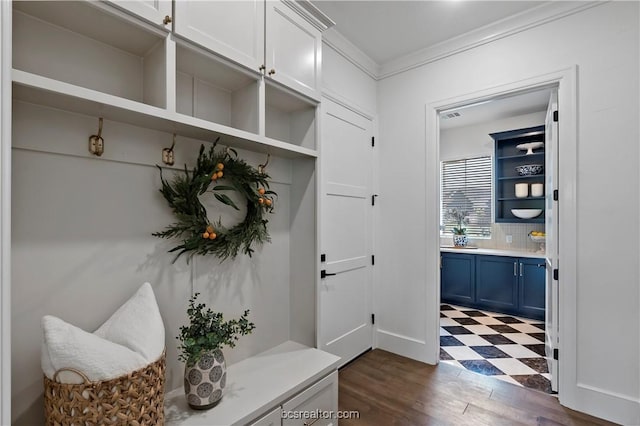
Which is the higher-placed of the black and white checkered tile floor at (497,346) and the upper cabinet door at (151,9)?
the upper cabinet door at (151,9)

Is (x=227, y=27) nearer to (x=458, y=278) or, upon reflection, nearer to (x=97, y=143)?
(x=97, y=143)

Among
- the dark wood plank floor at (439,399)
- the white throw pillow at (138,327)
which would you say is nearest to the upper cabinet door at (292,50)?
the white throw pillow at (138,327)

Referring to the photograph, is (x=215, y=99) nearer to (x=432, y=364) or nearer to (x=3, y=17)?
(x=3, y=17)

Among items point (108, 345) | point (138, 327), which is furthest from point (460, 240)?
point (108, 345)

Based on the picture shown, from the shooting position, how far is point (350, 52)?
2.74 metres

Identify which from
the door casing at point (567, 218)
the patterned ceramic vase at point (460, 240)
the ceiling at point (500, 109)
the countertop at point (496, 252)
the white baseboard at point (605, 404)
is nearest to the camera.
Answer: the white baseboard at point (605, 404)

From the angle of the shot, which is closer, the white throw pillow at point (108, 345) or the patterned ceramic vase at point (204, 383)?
the white throw pillow at point (108, 345)

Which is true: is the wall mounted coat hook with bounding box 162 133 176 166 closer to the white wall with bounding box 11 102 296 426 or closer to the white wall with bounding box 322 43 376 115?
the white wall with bounding box 11 102 296 426

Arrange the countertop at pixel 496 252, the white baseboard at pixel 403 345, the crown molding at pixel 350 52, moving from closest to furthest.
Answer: the crown molding at pixel 350 52, the white baseboard at pixel 403 345, the countertop at pixel 496 252

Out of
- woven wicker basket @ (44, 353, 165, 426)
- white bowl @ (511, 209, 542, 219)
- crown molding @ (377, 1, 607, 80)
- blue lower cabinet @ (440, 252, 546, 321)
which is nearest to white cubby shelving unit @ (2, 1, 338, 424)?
woven wicker basket @ (44, 353, 165, 426)

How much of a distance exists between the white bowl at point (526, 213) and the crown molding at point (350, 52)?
2840 mm

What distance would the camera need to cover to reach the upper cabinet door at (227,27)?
1.28 metres

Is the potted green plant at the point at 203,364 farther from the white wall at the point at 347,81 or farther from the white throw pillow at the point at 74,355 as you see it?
the white wall at the point at 347,81

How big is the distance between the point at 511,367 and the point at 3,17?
3.66 metres
